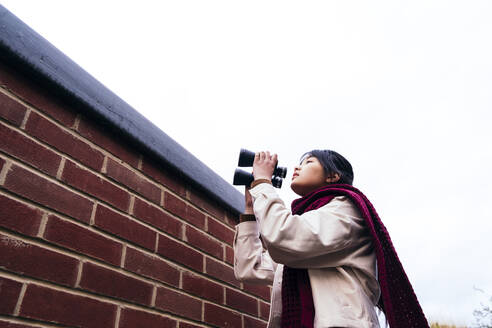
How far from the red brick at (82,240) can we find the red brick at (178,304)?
216 mm

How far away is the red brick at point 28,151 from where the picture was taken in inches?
38.0

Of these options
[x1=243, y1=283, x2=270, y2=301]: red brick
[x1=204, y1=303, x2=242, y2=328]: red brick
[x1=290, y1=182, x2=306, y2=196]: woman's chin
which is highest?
[x1=290, y1=182, x2=306, y2=196]: woman's chin

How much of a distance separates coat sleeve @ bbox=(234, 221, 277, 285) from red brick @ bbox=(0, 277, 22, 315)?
874mm

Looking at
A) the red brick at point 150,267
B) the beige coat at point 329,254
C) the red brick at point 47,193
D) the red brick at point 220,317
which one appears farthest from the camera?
the red brick at point 220,317

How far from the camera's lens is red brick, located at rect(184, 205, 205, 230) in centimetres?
154

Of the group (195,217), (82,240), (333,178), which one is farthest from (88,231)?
(333,178)

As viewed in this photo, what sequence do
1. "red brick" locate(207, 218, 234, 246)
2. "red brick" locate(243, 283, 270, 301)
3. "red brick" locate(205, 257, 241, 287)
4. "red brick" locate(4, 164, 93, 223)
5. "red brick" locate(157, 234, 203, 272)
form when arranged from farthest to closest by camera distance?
"red brick" locate(243, 283, 270, 301)
"red brick" locate(207, 218, 234, 246)
"red brick" locate(205, 257, 241, 287)
"red brick" locate(157, 234, 203, 272)
"red brick" locate(4, 164, 93, 223)

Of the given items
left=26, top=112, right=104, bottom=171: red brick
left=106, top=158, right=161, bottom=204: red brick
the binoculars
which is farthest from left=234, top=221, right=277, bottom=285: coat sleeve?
left=26, top=112, right=104, bottom=171: red brick

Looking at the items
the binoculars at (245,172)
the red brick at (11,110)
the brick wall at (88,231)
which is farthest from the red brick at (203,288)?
the red brick at (11,110)

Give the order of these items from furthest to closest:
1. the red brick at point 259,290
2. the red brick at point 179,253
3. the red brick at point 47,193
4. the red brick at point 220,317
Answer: the red brick at point 259,290
the red brick at point 220,317
the red brick at point 179,253
the red brick at point 47,193

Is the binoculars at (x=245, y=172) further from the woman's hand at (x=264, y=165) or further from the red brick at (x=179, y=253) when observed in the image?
the red brick at (x=179, y=253)

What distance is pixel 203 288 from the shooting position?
148 centimetres

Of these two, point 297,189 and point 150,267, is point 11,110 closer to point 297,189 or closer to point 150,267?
point 150,267

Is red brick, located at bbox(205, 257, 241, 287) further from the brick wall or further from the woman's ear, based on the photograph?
the woman's ear
